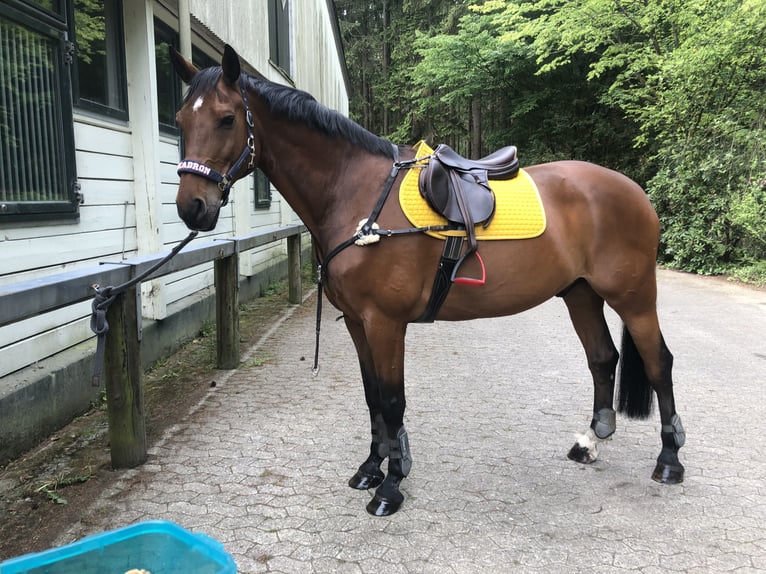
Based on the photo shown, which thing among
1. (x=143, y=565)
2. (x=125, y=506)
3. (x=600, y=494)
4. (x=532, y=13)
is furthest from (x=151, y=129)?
(x=532, y=13)

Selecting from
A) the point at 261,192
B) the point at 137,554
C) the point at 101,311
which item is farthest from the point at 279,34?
the point at 137,554

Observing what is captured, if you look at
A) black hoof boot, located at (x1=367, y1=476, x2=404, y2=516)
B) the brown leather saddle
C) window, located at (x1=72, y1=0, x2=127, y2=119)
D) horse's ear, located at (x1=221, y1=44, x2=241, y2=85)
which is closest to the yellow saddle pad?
the brown leather saddle

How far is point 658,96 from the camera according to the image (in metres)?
12.1

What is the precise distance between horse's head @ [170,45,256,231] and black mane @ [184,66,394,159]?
0.14ft

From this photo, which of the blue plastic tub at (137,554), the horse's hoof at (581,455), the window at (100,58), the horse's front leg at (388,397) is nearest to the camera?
the blue plastic tub at (137,554)

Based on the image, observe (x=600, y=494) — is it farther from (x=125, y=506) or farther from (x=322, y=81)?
(x=322, y=81)

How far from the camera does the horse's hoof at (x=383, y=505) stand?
8.60 ft

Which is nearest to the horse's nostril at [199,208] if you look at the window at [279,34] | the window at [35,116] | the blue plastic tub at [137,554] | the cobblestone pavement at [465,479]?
the blue plastic tub at [137,554]

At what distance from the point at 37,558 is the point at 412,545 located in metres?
1.43

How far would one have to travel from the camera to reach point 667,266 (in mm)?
12000

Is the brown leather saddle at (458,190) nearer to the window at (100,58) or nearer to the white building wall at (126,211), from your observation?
the white building wall at (126,211)

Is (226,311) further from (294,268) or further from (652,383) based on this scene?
(652,383)

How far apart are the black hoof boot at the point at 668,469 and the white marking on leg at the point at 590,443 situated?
33 centimetres

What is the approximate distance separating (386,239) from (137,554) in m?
1.58
